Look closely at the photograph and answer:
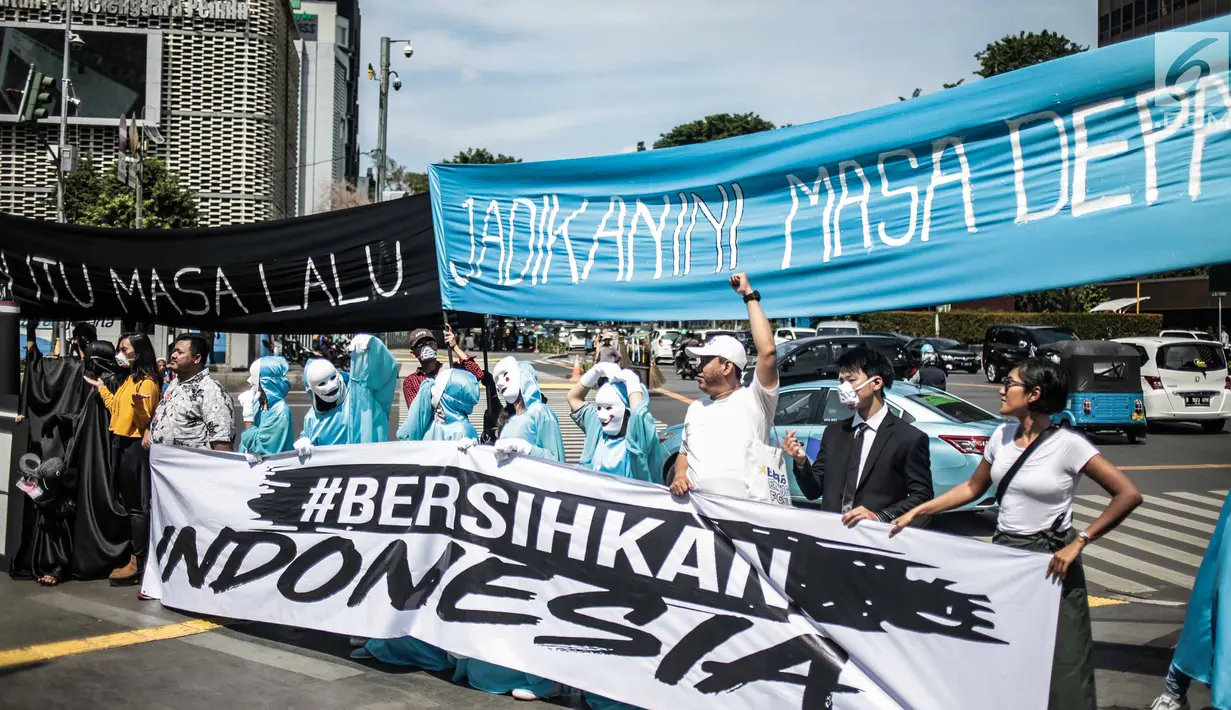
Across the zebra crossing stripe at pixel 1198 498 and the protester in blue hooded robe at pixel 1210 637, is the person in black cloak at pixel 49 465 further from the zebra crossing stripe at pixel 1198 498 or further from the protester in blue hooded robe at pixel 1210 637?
the zebra crossing stripe at pixel 1198 498

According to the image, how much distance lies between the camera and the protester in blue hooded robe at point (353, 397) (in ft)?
21.4

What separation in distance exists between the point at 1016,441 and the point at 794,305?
1058 millimetres

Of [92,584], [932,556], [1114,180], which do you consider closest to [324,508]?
[92,584]

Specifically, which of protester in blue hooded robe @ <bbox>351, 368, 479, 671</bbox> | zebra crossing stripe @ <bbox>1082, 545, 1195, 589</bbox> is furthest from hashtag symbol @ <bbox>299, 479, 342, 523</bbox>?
zebra crossing stripe @ <bbox>1082, 545, 1195, 589</bbox>

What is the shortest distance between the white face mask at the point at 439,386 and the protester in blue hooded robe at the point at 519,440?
29 cm

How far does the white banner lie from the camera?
400cm

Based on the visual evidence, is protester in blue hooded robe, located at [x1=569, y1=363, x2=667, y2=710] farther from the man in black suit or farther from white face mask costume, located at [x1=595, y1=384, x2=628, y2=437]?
the man in black suit

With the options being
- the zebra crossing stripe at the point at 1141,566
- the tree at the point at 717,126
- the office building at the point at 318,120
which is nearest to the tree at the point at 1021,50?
the tree at the point at 717,126

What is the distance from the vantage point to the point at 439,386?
6.16 m

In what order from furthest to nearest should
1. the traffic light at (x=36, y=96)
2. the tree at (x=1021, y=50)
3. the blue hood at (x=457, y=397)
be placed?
1. the tree at (x=1021, y=50)
2. the traffic light at (x=36, y=96)
3. the blue hood at (x=457, y=397)

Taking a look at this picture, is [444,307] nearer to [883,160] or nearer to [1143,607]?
[883,160]

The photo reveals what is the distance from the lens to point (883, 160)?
424 cm

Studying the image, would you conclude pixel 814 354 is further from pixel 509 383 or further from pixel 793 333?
pixel 509 383

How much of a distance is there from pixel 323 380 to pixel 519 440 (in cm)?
182
